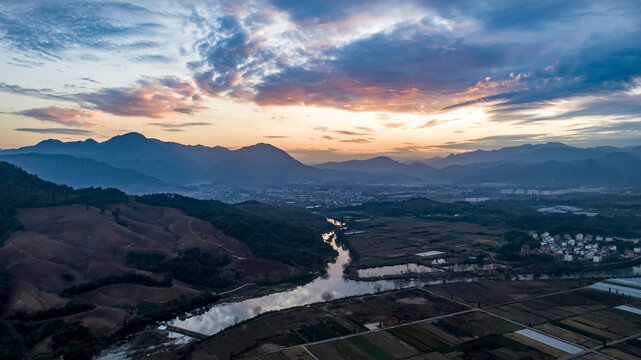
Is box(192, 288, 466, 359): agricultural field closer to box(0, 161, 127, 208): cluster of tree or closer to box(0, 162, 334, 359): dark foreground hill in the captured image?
box(0, 162, 334, 359): dark foreground hill

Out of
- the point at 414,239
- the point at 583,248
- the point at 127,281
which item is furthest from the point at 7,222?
the point at 583,248

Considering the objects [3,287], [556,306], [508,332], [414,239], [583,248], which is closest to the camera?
[508,332]

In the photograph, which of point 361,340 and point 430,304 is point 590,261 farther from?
point 361,340

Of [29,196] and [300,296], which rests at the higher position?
[29,196]

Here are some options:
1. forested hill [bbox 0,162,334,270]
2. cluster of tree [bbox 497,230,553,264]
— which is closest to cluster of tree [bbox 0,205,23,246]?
forested hill [bbox 0,162,334,270]

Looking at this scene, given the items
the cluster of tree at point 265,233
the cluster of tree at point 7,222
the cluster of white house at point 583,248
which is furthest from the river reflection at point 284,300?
the cluster of tree at point 7,222

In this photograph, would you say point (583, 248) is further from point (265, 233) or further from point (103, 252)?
point (103, 252)

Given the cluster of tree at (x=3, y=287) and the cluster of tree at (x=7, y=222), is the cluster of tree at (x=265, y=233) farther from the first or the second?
the cluster of tree at (x=3, y=287)
